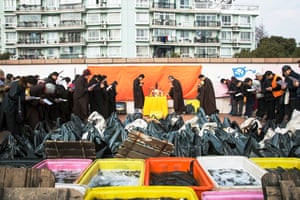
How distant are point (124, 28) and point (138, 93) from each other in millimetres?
37183

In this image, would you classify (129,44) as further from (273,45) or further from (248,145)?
(248,145)

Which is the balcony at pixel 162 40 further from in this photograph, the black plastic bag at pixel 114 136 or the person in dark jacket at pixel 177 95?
the black plastic bag at pixel 114 136

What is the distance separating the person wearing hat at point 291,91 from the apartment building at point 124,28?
4051cm

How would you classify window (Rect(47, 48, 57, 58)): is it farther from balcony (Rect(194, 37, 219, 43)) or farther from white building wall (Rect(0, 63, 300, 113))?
white building wall (Rect(0, 63, 300, 113))

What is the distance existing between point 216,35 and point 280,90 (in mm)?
44778

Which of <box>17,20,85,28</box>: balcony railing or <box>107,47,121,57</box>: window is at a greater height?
<box>17,20,85,28</box>: balcony railing

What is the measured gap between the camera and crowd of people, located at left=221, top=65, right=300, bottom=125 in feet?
31.4

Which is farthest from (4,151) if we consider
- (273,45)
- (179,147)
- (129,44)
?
(129,44)

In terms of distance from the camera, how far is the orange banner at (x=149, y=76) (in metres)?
15.2

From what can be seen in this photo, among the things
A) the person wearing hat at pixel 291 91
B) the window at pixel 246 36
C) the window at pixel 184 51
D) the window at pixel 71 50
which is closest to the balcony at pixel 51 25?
the window at pixel 71 50

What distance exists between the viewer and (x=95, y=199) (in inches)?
99.5

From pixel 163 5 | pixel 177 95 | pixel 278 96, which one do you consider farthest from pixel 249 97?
pixel 163 5

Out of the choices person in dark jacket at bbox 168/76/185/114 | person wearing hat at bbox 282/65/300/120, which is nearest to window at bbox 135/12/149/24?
person in dark jacket at bbox 168/76/185/114

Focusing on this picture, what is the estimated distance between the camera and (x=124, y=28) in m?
49.8
